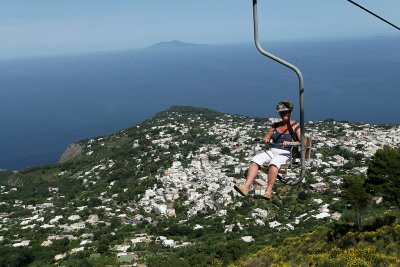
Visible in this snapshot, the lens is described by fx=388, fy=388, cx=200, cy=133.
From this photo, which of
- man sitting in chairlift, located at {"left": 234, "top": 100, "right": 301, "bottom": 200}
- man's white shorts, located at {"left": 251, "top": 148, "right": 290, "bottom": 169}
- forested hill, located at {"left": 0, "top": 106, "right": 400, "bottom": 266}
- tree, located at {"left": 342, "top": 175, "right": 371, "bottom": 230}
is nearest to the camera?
man sitting in chairlift, located at {"left": 234, "top": 100, "right": 301, "bottom": 200}

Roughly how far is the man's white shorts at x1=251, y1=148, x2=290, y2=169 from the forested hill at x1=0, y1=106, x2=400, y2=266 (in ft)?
2.14

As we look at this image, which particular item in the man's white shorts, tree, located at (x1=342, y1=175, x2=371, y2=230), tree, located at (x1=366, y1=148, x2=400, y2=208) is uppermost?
the man's white shorts

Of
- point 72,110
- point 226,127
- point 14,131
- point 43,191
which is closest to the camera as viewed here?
point 43,191

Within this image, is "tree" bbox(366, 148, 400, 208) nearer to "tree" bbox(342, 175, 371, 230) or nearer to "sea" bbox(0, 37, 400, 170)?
"tree" bbox(342, 175, 371, 230)

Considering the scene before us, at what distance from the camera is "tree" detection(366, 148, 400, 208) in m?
16.8

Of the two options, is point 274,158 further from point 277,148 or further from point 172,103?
A: point 172,103

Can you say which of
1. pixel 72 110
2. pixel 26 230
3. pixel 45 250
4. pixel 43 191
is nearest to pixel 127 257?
pixel 45 250

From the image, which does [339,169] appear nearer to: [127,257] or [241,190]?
[127,257]

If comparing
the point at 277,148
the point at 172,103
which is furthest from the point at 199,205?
the point at 172,103

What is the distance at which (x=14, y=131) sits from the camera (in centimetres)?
12694

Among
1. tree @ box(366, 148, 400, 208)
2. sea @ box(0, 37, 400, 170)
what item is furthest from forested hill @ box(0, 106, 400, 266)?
sea @ box(0, 37, 400, 170)

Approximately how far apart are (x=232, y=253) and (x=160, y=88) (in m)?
177

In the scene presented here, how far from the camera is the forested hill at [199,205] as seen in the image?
17.6m

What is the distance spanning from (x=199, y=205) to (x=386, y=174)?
23065 mm
